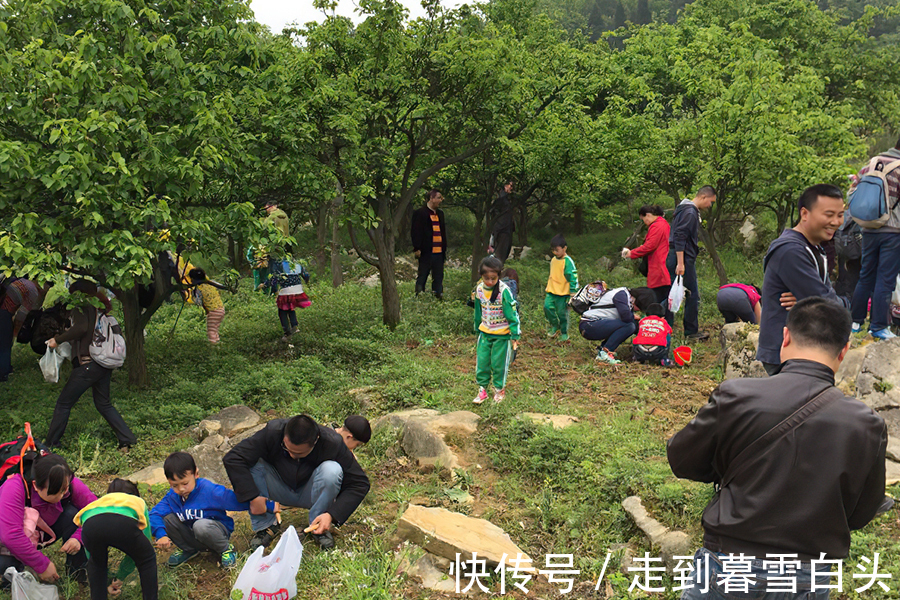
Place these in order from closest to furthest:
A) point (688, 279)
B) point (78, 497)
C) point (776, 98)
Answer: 1. point (78, 497)
2. point (688, 279)
3. point (776, 98)

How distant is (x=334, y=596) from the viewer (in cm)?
437

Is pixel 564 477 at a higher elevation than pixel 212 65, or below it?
below

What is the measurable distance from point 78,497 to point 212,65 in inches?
207

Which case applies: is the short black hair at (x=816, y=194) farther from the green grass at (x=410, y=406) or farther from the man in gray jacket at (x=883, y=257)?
the man in gray jacket at (x=883, y=257)

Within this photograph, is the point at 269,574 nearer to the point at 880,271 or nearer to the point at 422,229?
the point at 880,271

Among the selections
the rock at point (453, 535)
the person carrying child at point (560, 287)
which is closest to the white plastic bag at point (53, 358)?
the rock at point (453, 535)

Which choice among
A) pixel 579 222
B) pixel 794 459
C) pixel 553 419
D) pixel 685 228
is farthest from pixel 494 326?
pixel 579 222

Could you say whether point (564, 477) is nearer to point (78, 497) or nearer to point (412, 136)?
point (78, 497)

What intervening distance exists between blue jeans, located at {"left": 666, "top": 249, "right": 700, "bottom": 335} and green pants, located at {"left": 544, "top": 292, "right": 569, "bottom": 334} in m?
1.47

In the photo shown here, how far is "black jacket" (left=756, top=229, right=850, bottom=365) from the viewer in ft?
14.0

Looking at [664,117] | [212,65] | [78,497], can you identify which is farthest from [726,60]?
[78,497]

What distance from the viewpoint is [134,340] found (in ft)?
29.7

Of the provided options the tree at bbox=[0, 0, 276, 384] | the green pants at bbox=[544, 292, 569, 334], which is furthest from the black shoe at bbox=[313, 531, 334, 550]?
the green pants at bbox=[544, 292, 569, 334]

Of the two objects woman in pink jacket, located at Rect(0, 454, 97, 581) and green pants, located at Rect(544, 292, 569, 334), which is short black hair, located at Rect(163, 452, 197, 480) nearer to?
woman in pink jacket, located at Rect(0, 454, 97, 581)
